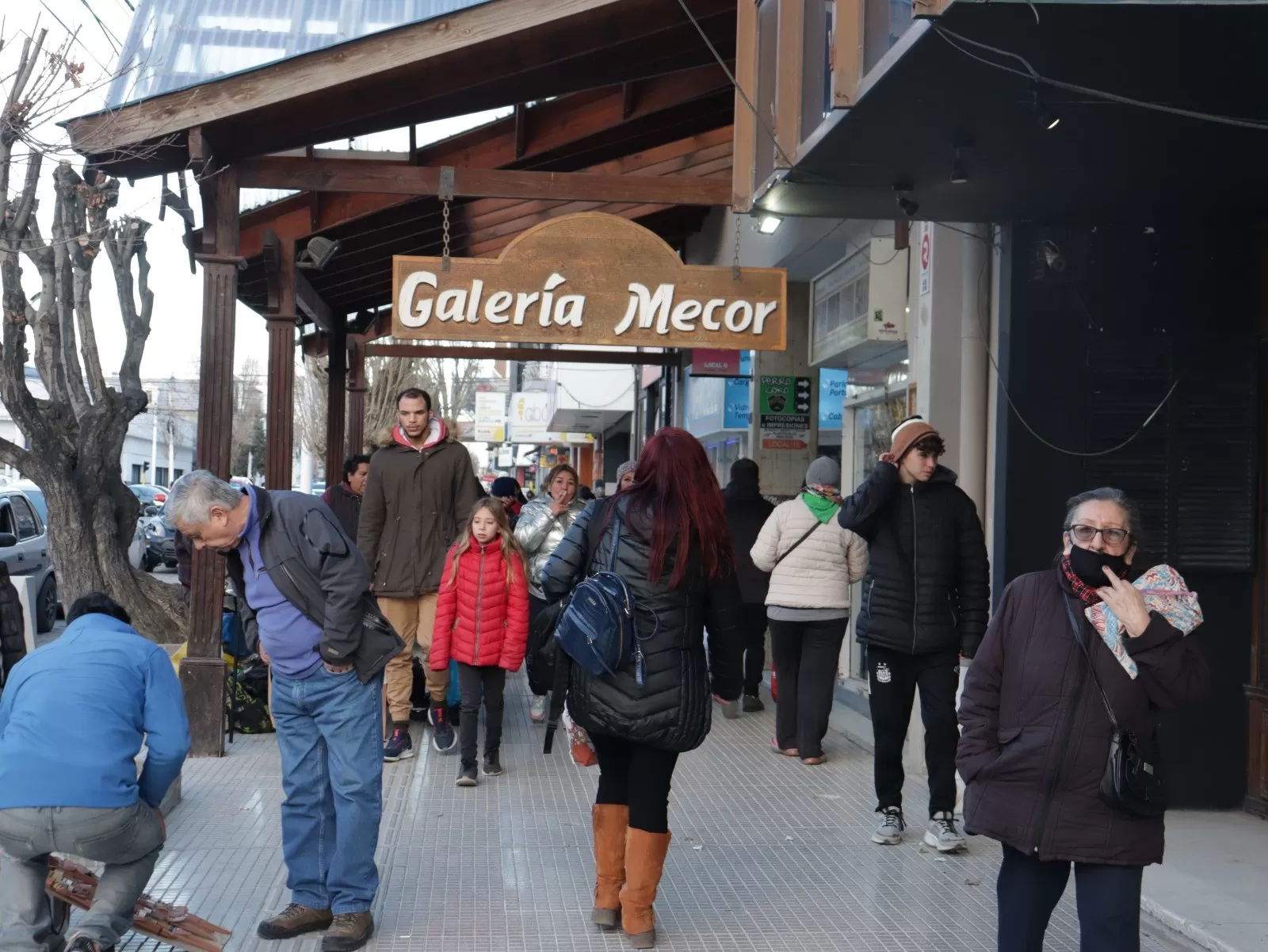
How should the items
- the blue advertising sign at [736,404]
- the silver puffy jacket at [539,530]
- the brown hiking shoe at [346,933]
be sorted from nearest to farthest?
the brown hiking shoe at [346,933] → the silver puffy jacket at [539,530] → the blue advertising sign at [736,404]

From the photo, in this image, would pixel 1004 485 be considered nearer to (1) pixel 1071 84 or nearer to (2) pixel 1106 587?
(1) pixel 1071 84

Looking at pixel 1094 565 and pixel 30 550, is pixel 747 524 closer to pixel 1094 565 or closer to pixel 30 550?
pixel 1094 565

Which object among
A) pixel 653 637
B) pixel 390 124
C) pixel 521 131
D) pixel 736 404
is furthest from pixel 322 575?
pixel 736 404

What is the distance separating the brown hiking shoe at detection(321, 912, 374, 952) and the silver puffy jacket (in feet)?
14.1

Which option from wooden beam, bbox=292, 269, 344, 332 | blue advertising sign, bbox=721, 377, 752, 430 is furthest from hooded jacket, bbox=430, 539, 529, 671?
blue advertising sign, bbox=721, 377, 752, 430

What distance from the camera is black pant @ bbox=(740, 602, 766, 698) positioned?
32.6ft

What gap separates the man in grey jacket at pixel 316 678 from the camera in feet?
15.6

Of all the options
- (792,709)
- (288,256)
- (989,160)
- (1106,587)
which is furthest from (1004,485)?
(288,256)

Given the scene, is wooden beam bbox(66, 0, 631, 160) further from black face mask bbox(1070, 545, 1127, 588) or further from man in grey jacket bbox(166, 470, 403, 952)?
black face mask bbox(1070, 545, 1127, 588)

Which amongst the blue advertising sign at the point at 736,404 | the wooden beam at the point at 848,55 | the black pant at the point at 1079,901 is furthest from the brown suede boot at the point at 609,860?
the blue advertising sign at the point at 736,404

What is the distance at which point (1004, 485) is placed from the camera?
6.90 metres

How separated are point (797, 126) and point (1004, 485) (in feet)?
6.84

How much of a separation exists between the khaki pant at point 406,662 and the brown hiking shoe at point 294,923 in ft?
10.7

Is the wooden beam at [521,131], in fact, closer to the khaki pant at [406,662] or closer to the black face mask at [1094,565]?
the khaki pant at [406,662]
